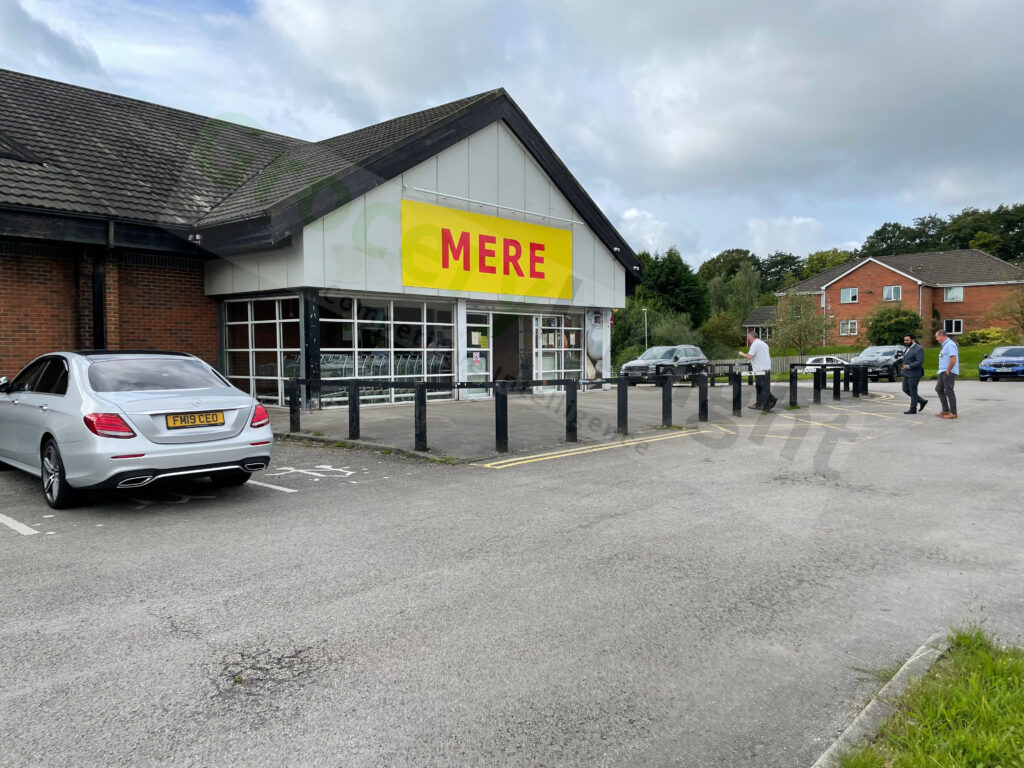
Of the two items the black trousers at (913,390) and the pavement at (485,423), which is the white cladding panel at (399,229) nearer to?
the pavement at (485,423)

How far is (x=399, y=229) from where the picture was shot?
53.4 feet

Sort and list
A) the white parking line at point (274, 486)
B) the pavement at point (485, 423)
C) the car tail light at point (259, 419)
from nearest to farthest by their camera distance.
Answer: the car tail light at point (259, 419)
the white parking line at point (274, 486)
the pavement at point (485, 423)

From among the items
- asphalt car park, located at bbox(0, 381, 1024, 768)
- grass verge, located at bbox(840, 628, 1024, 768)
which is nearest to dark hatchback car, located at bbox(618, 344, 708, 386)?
asphalt car park, located at bbox(0, 381, 1024, 768)

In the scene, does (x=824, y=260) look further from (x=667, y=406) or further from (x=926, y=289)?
(x=667, y=406)

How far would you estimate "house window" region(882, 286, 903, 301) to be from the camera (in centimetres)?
5862

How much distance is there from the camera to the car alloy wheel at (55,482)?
664 centimetres

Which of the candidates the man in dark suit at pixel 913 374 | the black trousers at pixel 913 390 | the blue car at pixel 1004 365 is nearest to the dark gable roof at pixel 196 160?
the man in dark suit at pixel 913 374

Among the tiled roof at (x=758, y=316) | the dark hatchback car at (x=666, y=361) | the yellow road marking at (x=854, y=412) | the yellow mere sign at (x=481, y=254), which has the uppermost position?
the tiled roof at (x=758, y=316)

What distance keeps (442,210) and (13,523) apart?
41.6ft

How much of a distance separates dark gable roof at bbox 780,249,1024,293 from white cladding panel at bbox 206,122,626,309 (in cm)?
4018

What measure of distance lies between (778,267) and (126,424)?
118 m

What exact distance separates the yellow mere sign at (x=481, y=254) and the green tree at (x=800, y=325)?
33285 mm

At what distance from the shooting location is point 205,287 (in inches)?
636

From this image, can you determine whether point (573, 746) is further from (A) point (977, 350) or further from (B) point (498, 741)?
(A) point (977, 350)
